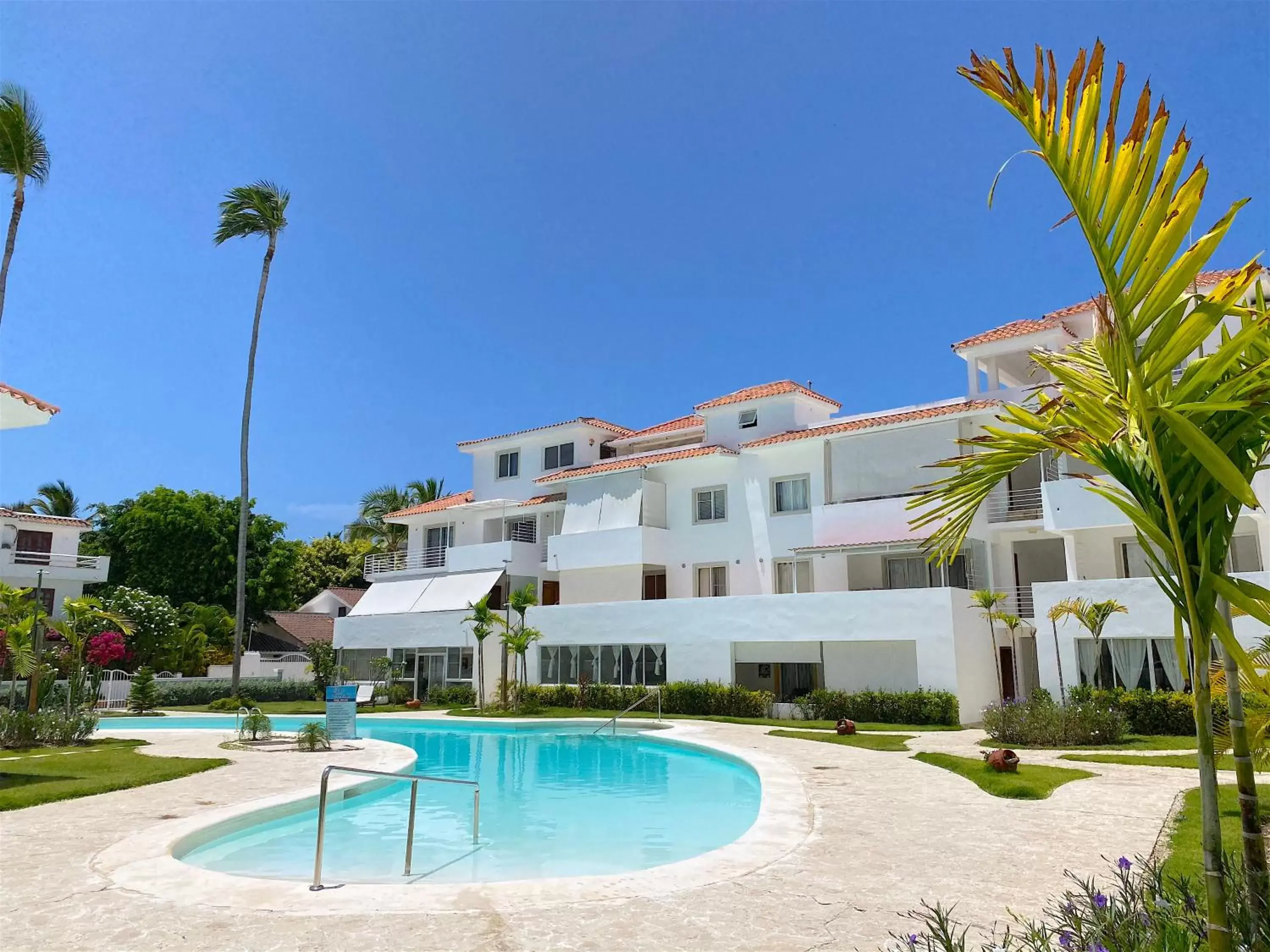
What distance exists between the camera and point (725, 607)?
99.5 ft

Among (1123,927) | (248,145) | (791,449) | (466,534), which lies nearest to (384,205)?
(248,145)

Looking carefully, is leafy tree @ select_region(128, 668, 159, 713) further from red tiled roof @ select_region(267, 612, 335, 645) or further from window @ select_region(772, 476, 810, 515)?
window @ select_region(772, 476, 810, 515)

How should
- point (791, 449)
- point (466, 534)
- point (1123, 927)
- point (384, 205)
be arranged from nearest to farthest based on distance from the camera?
point (1123, 927)
point (384, 205)
point (791, 449)
point (466, 534)

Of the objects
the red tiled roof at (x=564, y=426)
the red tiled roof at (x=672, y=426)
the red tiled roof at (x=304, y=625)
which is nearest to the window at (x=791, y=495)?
the red tiled roof at (x=672, y=426)

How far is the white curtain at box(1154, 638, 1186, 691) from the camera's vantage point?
72.9ft

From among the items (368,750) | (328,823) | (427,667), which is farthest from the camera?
(427,667)

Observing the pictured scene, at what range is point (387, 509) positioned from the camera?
68.9 m

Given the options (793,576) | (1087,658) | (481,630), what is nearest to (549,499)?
(481,630)

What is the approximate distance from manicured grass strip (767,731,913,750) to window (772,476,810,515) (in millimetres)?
10842

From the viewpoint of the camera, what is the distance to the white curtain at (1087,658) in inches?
918

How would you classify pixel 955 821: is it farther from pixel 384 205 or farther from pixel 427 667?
pixel 427 667

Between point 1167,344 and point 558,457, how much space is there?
40.1 m

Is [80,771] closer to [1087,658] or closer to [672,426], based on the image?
[1087,658]

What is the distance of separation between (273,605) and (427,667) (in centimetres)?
1870
